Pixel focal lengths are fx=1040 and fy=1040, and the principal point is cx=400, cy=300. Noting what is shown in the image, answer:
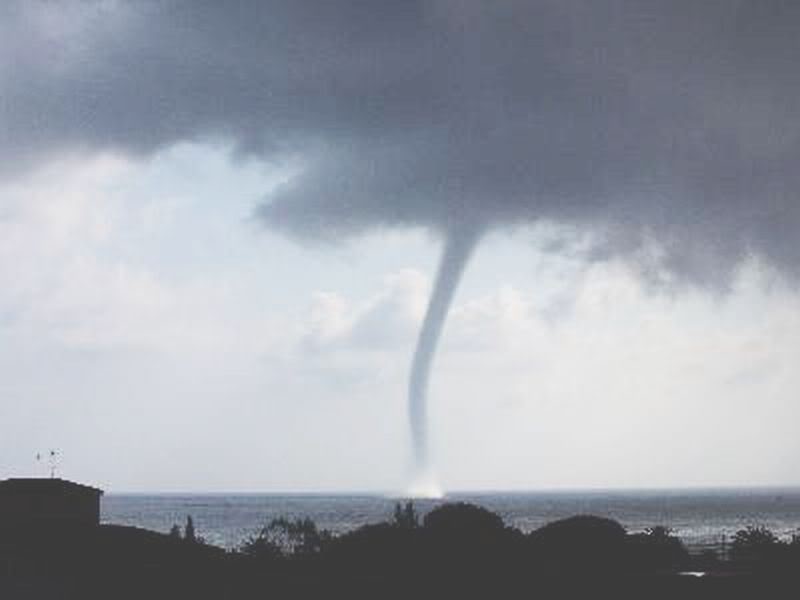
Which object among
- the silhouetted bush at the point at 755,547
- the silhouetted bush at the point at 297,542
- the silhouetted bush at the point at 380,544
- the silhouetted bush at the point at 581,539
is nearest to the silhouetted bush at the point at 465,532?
the silhouetted bush at the point at 380,544

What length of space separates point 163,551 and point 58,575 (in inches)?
117

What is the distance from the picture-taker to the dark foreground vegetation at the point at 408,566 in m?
20.2

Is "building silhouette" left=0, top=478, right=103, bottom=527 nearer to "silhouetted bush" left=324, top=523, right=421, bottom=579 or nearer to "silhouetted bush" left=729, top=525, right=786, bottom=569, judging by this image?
"silhouetted bush" left=324, top=523, right=421, bottom=579

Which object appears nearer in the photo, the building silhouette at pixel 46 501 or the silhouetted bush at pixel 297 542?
the building silhouette at pixel 46 501

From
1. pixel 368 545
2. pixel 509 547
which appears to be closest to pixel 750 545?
pixel 509 547

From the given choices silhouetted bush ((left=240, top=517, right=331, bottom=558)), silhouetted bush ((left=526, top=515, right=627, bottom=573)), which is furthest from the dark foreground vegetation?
silhouetted bush ((left=240, top=517, right=331, bottom=558))

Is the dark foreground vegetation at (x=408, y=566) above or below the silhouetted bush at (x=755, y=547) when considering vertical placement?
above

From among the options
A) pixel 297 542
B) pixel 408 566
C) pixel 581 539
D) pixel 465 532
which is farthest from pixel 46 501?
pixel 297 542

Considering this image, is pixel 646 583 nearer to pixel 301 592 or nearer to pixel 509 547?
pixel 301 592

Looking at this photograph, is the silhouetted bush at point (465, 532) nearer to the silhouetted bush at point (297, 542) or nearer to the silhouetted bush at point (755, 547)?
the silhouetted bush at point (297, 542)

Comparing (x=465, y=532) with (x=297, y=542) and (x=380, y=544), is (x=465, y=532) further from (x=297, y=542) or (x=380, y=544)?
(x=297, y=542)

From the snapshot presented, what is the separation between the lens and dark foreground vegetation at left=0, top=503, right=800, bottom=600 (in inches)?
796

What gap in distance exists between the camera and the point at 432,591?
69.6 ft

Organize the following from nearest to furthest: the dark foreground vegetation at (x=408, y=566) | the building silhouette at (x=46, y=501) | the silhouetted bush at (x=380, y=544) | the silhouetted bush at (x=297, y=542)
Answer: the dark foreground vegetation at (x=408, y=566), the building silhouette at (x=46, y=501), the silhouetted bush at (x=380, y=544), the silhouetted bush at (x=297, y=542)
